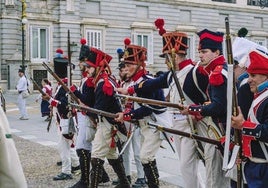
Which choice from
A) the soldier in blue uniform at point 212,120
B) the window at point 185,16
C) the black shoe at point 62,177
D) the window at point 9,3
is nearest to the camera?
the soldier in blue uniform at point 212,120

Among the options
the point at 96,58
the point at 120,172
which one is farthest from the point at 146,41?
the point at 120,172

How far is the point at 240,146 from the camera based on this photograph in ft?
13.8

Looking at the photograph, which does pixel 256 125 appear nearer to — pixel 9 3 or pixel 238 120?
pixel 238 120

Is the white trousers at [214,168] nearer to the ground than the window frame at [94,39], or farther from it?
nearer to the ground

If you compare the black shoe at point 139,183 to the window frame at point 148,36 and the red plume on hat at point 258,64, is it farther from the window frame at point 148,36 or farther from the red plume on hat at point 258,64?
the window frame at point 148,36

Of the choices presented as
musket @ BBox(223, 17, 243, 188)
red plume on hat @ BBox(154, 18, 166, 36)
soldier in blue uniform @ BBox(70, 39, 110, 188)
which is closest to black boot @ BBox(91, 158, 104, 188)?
soldier in blue uniform @ BBox(70, 39, 110, 188)

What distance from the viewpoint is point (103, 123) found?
6.87m

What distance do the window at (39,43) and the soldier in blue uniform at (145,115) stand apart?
93.5 ft

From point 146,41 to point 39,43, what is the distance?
10.0 metres

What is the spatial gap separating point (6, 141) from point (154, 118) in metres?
4.37

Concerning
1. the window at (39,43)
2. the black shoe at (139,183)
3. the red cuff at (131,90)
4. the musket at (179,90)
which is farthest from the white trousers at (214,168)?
the window at (39,43)

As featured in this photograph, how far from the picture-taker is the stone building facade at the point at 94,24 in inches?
1276

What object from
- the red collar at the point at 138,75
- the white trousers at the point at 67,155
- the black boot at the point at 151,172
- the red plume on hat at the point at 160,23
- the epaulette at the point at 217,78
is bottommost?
the white trousers at the point at 67,155

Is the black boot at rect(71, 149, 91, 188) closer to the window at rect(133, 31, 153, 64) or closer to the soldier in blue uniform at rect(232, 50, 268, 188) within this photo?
the soldier in blue uniform at rect(232, 50, 268, 188)
